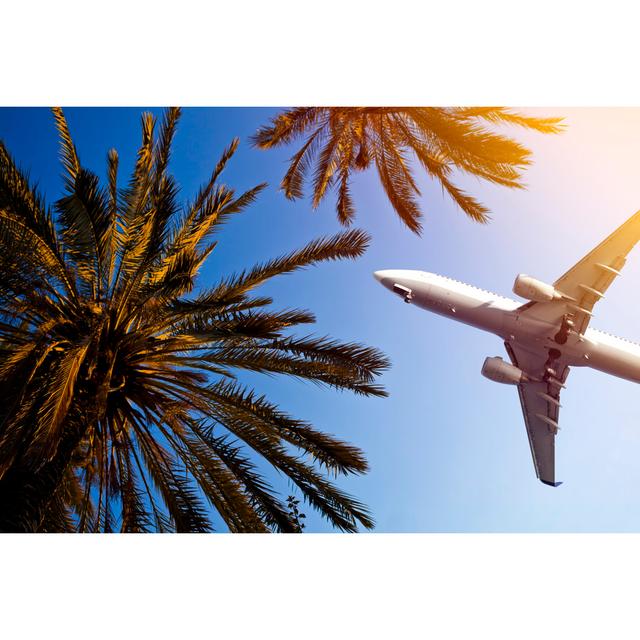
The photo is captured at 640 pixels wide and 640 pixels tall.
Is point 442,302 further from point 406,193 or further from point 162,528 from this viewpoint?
point 162,528

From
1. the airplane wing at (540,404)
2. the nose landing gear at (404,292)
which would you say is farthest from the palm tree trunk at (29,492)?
the airplane wing at (540,404)

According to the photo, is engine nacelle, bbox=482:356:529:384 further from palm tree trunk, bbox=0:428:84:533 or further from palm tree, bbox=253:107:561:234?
palm tree trunk, bbox=0:428:84:533

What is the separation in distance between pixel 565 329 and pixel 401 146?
6715 millimetres

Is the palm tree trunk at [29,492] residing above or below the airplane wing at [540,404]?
below

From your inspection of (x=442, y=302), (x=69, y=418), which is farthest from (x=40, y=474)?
(x=442, y=302)

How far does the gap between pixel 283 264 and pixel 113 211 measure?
7.70ft

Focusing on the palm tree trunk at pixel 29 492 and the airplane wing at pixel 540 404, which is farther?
the airplane wing at pixel 540 404

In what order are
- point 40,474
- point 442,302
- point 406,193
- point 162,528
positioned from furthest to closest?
point 442,302 < point 406,193 < point 162,528 < point 40,474

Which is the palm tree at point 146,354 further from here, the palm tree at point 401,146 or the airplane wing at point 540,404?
the airplane wing at point 540,404

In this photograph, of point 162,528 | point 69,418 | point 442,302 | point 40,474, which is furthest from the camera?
point 442,302

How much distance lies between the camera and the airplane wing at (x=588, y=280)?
41.2 feet

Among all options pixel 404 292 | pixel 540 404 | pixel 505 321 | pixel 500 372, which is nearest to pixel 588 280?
pixel 505 321

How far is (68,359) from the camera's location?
531cm

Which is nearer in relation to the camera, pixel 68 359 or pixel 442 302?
pixel 68 359
